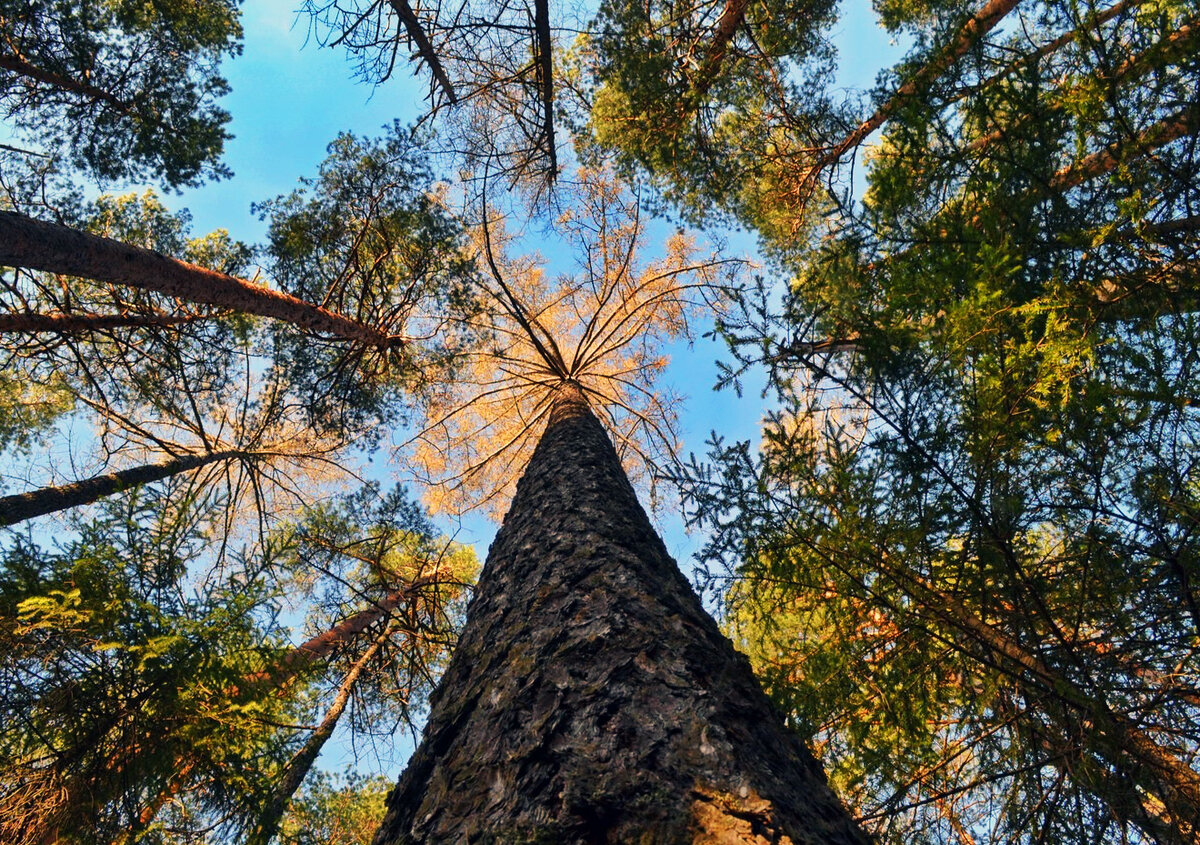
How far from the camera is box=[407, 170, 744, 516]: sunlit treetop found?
1016 cm

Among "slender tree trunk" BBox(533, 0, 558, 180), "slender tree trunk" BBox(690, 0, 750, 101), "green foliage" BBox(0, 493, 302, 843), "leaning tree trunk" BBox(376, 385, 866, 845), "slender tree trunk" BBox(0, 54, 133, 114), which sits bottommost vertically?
"leaning tree trunk" BBox(376, 385, 866, 845)

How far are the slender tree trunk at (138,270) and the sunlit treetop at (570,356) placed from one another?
10.2 ft

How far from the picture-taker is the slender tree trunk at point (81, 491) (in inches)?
275

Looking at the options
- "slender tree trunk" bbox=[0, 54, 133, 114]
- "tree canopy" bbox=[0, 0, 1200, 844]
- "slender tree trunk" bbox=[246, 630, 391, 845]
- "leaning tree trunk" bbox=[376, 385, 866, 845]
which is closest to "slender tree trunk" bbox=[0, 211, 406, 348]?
"tree canopy" bbox=[0, 0, 1200, 844]

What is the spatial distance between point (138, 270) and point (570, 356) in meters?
6.96

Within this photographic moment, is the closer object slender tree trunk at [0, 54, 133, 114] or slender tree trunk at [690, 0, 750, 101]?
slender tree trunk at [0, 54, 133, 114]

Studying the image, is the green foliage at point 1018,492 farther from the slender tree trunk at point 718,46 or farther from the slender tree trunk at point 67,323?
the slender tree trunk at point 67,323

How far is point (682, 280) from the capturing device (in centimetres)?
1064

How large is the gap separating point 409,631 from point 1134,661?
14.3ft

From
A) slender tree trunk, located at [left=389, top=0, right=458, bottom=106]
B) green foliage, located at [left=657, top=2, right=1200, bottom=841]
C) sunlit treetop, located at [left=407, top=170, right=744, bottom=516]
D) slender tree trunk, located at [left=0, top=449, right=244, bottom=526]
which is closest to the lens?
green foliage, located at [left=657, top=2, right=1200, bottom=841]

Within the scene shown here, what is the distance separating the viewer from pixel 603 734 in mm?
1557

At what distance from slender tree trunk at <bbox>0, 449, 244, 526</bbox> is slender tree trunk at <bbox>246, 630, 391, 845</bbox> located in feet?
9.98

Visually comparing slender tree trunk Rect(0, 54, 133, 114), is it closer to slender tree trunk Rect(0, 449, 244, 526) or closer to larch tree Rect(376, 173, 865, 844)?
slender tree trunk Rect(0, 449, 244, 526)

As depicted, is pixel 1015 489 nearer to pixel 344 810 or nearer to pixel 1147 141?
pixel 1147 141
